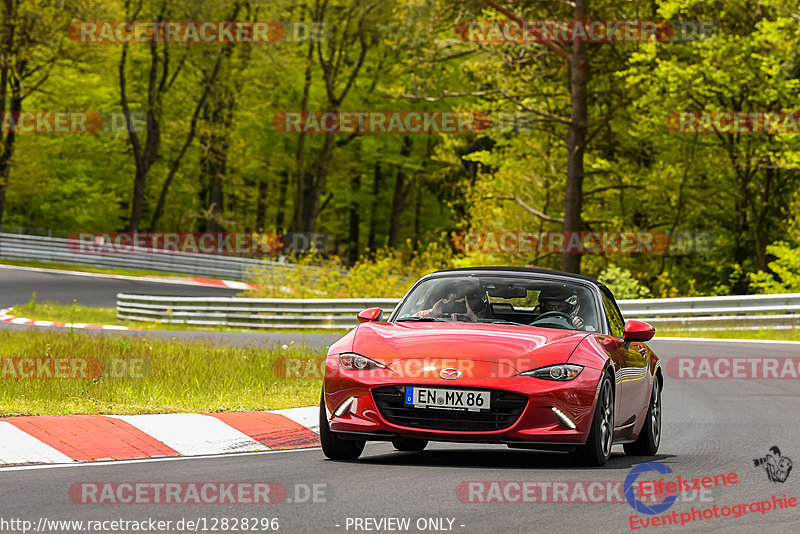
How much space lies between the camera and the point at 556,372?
333 inches

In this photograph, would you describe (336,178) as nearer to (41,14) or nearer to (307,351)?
(41,14)

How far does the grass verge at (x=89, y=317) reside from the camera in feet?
93.1

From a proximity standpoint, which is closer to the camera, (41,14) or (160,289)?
(160,289)

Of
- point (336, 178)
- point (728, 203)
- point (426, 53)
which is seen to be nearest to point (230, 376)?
point (426, 53)

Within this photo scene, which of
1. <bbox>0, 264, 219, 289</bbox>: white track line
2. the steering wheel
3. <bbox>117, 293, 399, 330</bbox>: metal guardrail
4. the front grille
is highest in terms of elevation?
the steering wheel

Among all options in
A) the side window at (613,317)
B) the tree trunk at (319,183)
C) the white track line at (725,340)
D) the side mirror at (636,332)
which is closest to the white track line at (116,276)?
the tree trunk at (319,183)

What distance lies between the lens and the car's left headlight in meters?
8.44

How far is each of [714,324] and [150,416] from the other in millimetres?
18296

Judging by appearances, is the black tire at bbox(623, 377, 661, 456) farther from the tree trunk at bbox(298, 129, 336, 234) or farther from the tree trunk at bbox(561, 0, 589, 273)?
the tree trunk at bbox(298, 129, 336, 234)

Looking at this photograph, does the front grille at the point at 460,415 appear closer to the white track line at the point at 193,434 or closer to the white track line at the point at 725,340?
the white track line at the point at 193,434

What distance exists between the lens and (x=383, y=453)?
9734mm

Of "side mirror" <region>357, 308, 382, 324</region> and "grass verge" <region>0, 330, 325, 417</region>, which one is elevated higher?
"side mirror" <region>357, 308, 382, 324</region>

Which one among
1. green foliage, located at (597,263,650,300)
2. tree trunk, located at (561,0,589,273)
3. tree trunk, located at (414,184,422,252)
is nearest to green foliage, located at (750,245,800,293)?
green foliage, located at (597,263,650,300)

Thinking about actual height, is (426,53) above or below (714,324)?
above
